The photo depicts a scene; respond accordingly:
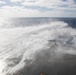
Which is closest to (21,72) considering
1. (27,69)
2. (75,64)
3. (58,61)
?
(27,69)

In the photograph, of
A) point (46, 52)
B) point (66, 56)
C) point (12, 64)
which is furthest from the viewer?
point (46, 52)

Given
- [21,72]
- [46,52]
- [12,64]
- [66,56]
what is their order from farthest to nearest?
A: [46,52] → [66,56] → [12,64] → [21,72]

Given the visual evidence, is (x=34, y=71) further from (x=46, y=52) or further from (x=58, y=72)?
(x=46, y=52)

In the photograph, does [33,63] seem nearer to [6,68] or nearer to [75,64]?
[6,68]

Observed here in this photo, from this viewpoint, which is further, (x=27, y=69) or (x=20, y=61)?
(x=20, y=61)

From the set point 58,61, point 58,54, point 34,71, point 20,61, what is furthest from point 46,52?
point 34,71

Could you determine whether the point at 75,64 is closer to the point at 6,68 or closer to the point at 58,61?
the point at 58,61

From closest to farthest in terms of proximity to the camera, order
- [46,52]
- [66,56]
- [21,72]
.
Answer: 1. [21,72]
2. [66,56]
3. [46,52]
